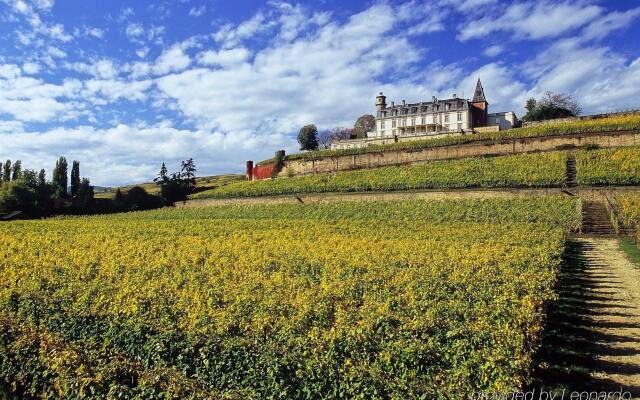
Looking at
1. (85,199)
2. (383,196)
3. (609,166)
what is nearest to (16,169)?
(85,199)

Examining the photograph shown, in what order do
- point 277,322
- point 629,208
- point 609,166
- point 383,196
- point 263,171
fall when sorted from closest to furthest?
point 277,322, point 629,208, point 609,166, point 383,196, point 263,171

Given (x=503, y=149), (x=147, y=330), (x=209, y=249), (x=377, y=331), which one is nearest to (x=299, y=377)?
(x=377, y=331)

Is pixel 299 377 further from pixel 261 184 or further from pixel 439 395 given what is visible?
pixel 261 184

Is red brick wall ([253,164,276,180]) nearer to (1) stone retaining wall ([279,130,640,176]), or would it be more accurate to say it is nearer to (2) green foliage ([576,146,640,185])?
(1) stone retaining wall ([279,130,640,176])

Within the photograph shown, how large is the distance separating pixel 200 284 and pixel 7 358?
159 inches

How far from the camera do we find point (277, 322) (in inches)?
284

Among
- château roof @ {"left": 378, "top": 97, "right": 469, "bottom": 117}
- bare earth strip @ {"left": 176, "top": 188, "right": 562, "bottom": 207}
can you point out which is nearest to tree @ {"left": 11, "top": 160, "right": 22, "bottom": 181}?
bare earth strip @ {"left": 176, "top": 188, "right": 562, "bottom": 207}

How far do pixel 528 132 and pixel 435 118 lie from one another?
2884cm

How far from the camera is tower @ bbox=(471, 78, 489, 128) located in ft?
232

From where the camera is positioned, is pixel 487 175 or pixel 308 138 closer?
pixel 487 175

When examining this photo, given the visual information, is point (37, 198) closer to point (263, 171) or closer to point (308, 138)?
point (263, 171)

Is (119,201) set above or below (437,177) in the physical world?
below

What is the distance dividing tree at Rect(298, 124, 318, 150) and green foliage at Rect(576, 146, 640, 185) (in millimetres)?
49029

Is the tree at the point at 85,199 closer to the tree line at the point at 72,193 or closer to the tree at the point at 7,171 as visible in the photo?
the tree line at the point at 72,193
